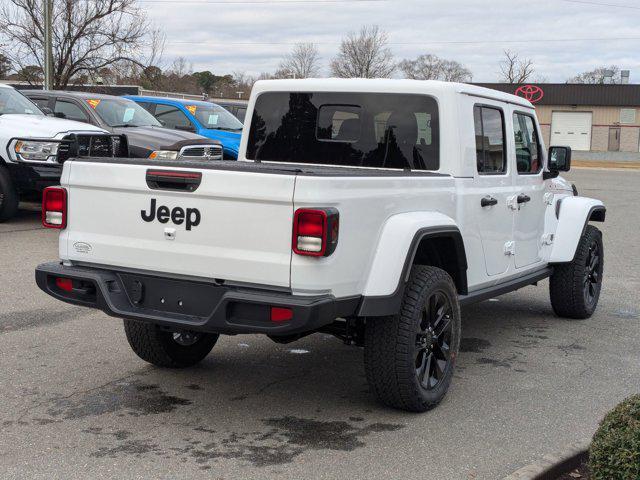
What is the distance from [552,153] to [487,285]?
1.71 metres

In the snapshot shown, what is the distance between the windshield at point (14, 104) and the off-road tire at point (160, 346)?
807 centimetres

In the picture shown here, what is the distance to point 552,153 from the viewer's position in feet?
23.5

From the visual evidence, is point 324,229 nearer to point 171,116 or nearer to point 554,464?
point 554,464

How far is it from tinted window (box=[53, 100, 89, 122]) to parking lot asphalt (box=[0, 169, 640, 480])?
21.1 ft

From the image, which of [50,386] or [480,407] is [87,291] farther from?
[480,407]

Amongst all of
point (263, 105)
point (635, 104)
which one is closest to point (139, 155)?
point (263, 105)

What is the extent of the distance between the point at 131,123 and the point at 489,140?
8.89m

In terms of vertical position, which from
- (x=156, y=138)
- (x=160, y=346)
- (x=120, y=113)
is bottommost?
(x=160, y=346)

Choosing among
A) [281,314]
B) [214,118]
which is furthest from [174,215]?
[214,118]

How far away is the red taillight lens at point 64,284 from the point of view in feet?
16.1

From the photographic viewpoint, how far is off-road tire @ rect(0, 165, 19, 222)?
1181 cm

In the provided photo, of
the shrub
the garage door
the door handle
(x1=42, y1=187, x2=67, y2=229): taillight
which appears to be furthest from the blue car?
the garage door

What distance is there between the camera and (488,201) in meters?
5.80

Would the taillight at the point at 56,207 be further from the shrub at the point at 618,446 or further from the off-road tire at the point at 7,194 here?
the off-road tire at the point at 7,194
